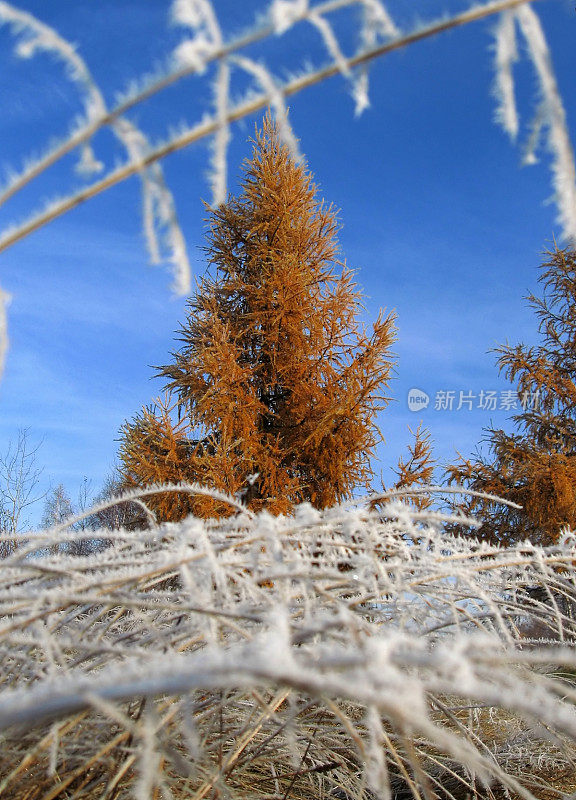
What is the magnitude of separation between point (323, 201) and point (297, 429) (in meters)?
3.76

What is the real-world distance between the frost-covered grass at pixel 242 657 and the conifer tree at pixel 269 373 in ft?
19.8

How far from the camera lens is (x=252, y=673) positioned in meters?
0.46

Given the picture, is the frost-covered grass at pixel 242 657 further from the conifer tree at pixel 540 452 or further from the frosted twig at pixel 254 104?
the conifer tree at pixel 540 452

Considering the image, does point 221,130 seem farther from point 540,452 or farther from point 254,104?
point 540,452

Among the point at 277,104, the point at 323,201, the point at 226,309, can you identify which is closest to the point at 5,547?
the point at 226,309

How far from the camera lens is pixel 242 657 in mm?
499

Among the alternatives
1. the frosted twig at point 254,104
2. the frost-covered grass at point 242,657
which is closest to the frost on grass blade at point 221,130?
the frosted twig at point 254,104

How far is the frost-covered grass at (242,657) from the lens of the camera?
49 centimetres

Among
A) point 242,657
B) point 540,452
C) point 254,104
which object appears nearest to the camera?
point 242,657

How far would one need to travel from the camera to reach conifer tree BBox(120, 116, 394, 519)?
27.0 ft

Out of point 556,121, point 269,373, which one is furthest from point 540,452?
point 556,121

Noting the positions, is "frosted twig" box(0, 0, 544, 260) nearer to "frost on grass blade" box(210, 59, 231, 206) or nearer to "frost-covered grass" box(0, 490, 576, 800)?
"frost on grass blade" box(210, 59, 231, 206)

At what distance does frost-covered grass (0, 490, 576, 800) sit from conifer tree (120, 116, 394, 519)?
604cm

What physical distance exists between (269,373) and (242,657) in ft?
30.4
